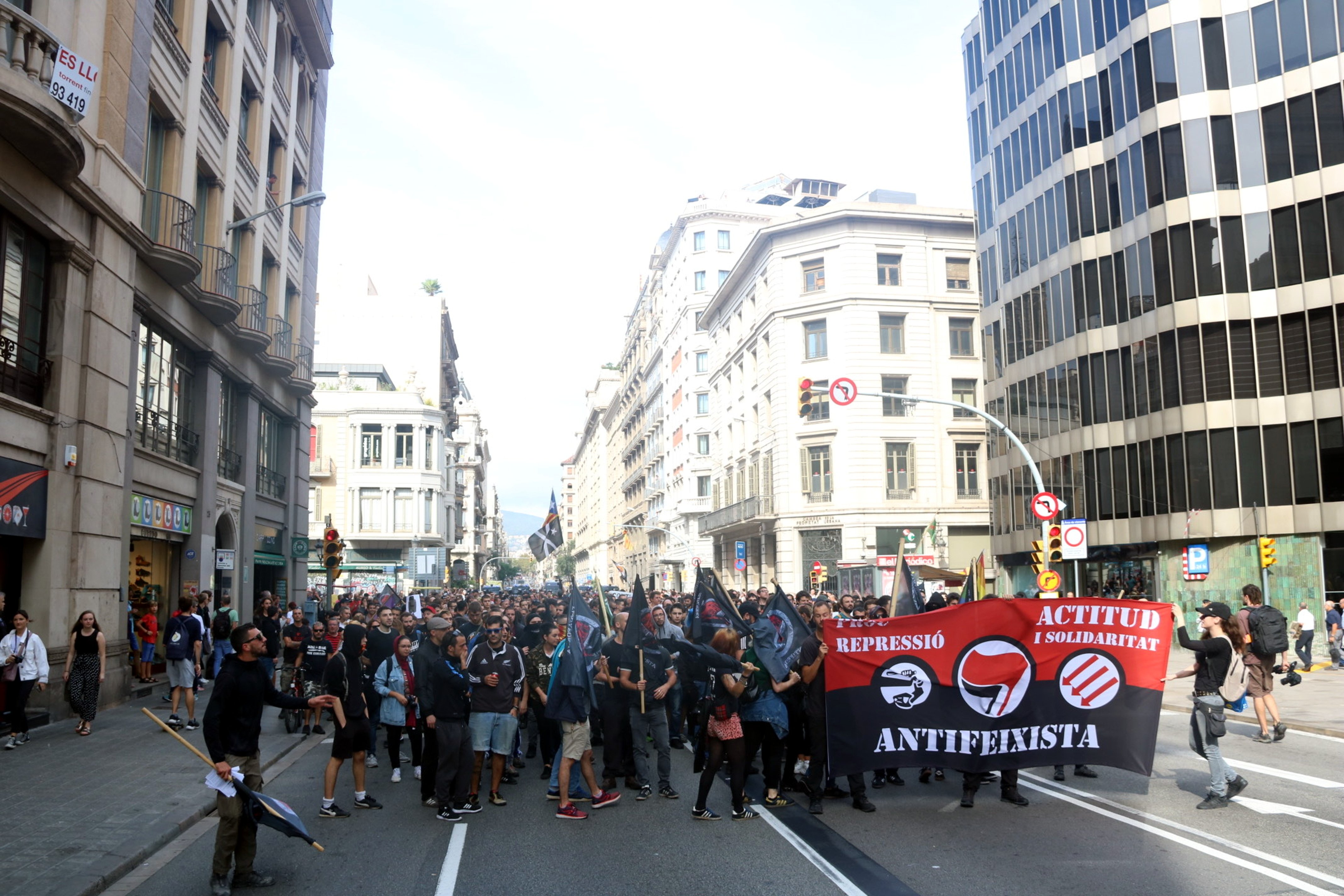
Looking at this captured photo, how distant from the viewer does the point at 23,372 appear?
15.2 meters

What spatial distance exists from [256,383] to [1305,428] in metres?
28.8

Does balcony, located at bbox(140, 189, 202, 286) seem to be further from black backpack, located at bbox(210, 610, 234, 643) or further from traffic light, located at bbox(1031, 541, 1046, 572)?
traffic light, located at bbox(1031, 541, 1046, 572)

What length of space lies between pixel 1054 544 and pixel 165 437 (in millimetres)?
18262

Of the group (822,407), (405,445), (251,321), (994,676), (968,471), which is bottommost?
(994,676)

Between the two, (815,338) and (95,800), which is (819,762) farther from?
(815,338)

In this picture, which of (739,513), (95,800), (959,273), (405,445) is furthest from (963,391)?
(95,800)

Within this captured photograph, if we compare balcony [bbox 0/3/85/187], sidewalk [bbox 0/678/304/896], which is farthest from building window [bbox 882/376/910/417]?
balcony [bbox 0/3/85/187]

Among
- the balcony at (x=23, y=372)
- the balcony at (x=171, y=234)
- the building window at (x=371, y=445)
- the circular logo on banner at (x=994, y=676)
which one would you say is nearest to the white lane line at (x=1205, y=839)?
the circular logo on banner at (x=994, y=676)

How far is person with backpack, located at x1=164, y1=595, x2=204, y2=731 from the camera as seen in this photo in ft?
51.4

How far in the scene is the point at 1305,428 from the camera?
99.5ft

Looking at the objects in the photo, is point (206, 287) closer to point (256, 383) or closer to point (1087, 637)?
point (256, 383)

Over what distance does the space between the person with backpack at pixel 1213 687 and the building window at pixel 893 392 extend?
132 ft

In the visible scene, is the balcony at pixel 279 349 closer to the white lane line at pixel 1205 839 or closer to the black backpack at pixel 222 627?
the black backpack at pixel 222 627

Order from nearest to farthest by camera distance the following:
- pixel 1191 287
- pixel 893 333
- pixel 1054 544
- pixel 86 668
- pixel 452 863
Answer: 1. pixel 452 863
2. pixel 86 668
3. pixel 1054 544
4. pixel 1191 287
5. pixel 893 333
